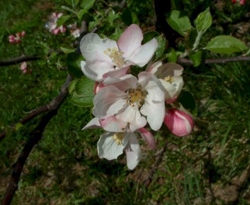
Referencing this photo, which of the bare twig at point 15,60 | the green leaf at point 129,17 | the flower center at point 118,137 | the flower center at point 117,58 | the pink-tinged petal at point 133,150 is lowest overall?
the bare twig at point 15,60

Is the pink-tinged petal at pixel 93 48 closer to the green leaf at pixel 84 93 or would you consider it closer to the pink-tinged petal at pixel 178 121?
the green leaf at pixel 84 93

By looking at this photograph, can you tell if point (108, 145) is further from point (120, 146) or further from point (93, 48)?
point (93, 48)

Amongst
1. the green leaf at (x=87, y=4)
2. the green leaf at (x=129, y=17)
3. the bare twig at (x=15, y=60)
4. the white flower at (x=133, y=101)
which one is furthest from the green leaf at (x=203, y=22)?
the bare twig at (x=15, y=60)

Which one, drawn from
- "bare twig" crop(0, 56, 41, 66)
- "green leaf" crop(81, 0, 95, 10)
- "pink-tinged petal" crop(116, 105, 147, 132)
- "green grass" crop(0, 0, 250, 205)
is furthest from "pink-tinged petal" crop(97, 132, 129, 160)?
"green grass" crop(0, 0, 250, 205)

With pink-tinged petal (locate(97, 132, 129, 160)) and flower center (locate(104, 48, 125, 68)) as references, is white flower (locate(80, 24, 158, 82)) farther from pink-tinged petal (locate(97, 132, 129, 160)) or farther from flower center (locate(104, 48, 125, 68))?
pink-tinged petal (locate(97, 132, 129, 160))

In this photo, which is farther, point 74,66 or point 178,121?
point 74,66

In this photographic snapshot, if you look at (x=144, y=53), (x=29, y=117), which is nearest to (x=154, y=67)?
(x=144, y=53)

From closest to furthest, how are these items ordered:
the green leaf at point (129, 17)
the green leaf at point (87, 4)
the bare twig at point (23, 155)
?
the green leaf at point (129, 17)
the bare twig at point (23, 155)
the green leaf at point (87, 4)
